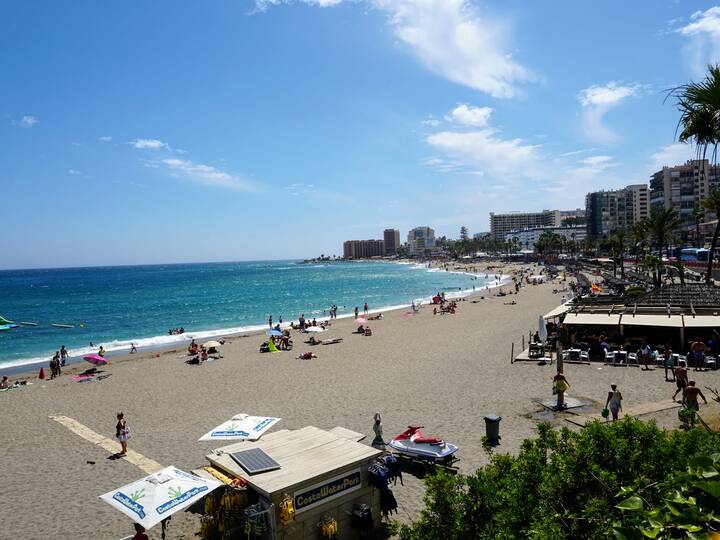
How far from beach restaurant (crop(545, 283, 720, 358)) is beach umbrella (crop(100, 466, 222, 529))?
17448mm

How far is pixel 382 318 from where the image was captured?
4609cm

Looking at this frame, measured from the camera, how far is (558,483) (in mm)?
5000

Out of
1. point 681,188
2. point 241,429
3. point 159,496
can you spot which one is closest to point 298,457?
point 159,496

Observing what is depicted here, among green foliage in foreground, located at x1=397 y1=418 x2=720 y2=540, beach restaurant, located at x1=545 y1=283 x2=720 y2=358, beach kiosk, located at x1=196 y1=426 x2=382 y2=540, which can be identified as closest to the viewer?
green foliage in foreground, located at x1=397 y1=418 x2=720 y2=540

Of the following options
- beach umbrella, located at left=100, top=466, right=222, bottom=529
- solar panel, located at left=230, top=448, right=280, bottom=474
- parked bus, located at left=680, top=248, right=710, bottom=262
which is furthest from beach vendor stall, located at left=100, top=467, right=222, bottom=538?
parked bus, located at left=680, top=248, right=710, bottom=262

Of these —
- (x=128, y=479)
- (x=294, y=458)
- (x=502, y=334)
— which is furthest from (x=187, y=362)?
(x=294, y=458)

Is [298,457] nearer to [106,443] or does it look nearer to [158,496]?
[158,496]

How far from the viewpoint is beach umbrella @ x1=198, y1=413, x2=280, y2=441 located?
451 inches

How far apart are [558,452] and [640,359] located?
16.2 metres

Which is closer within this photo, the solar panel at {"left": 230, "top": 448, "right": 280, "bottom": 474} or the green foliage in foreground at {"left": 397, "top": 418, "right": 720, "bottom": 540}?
the green foliage in foreground at {"left": 397, "top": 418, "right": 720, "bottom": 540}

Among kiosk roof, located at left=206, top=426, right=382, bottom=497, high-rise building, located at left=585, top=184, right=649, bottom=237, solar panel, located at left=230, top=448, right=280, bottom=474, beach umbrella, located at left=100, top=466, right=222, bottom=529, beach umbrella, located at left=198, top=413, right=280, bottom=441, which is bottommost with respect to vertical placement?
beach umbrella, located at left=198, top=413, right=280, bottom=441

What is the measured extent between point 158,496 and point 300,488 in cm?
234

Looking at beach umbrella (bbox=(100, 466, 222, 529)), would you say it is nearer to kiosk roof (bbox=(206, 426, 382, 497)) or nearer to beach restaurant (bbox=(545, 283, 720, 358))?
kiosk roof (bbox=(206, 426, 382, 497))

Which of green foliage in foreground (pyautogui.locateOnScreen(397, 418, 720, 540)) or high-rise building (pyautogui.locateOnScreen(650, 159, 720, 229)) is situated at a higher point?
high-rise building (pyautogui.locateOnScreen(650, 159, 720, 229))
